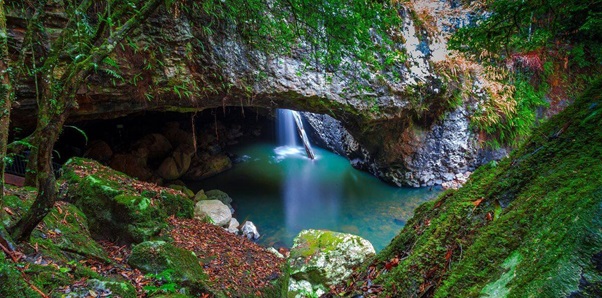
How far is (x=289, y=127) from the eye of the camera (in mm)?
15016

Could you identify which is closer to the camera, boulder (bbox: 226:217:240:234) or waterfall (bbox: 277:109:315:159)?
boulder (bbox: 226:217:240:234)

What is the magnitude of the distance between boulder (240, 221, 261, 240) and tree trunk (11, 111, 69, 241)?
17.8ft

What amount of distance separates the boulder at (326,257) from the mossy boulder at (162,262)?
2.26m

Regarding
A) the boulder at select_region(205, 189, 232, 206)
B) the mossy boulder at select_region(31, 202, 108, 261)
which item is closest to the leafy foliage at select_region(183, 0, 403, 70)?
the mossy boulder at select_region(31, 202, 108, 261)

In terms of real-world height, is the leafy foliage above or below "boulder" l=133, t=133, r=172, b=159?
above

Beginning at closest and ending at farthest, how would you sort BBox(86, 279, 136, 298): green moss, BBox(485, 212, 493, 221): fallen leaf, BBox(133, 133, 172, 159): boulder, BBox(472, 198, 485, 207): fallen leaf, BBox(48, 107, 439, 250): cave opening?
BBox(485, 212, 493, 221): fallen leaf
BBox(472, 198, 485, 207): fallen leaf
BBox(86, 279, 136, 298): green moss
BBox(48, 107, 439, 250): cave opening
BBox(133, 133, 172, 159): boulder

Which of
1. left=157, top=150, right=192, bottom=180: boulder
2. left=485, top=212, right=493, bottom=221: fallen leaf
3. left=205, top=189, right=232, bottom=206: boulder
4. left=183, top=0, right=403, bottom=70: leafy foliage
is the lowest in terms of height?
left=205, top=189, right=232, bottom=206: boulder

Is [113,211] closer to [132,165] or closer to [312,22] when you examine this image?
[312,22]

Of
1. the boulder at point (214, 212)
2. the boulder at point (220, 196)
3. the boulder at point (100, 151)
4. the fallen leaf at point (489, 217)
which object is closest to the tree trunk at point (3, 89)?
the fallen leaf at point (489, 217)

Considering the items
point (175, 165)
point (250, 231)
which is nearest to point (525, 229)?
point (250, 231)

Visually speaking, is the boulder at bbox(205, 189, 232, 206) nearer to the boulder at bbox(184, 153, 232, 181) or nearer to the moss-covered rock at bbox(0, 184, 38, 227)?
the boulder at bbox(184, 153, 232, 181)

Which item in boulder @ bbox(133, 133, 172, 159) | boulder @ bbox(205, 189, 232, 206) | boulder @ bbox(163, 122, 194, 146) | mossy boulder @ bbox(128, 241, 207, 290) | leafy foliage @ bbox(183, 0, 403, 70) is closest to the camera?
mossy boulder @ bbox(128, 241, 207, 290)

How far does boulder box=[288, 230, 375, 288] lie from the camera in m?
4.52

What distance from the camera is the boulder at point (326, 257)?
178 inches
